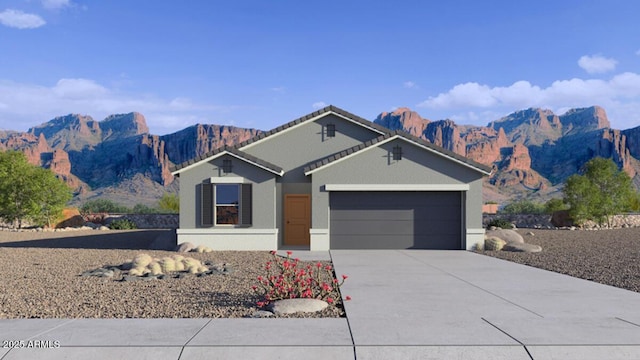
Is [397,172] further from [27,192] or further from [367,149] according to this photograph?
[27,192]

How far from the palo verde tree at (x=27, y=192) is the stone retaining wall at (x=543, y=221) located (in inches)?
1031

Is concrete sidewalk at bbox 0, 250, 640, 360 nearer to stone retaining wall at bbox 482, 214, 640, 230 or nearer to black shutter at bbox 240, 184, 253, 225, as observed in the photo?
black shutter at bbox 240, 184, 253, 225

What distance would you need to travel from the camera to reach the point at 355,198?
19.1m

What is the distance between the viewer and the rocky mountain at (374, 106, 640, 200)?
102562mm

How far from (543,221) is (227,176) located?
83.7 feet

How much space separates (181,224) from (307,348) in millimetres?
13437

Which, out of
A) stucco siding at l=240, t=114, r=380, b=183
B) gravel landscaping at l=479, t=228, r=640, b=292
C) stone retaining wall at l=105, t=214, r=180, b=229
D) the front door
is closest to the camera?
gravel landscaping at l=479, t=228, r=640, b=292

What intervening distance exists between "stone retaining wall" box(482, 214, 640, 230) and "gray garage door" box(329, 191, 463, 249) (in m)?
15.7

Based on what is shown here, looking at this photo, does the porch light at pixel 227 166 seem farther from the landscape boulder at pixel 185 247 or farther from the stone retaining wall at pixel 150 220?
the stone retaining wall at pixel 150 220

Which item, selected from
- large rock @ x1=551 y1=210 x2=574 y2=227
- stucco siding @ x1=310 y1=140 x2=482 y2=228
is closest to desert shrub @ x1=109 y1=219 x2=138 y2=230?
stucco siding @ x1=310 y1=140 x2=482 y2=228

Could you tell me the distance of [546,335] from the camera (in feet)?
21.4

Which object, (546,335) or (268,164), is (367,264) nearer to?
(268,164)

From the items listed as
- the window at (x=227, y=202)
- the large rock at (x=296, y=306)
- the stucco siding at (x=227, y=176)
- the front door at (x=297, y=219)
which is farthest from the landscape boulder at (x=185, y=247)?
the large rock at (x=296, y=306)

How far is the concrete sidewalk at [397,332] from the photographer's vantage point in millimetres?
5844
